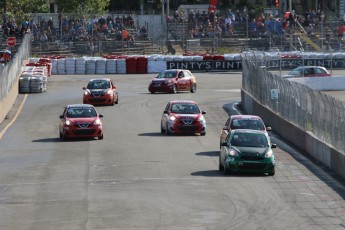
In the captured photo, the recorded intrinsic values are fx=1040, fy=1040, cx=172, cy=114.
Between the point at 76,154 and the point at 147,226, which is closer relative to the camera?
the point at 147,226

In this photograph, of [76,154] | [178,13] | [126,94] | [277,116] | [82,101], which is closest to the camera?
[76,154]

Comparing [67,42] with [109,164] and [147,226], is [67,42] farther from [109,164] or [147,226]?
[147,226]

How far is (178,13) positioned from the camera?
81.0m

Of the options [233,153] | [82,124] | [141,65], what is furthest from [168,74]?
[233,153]

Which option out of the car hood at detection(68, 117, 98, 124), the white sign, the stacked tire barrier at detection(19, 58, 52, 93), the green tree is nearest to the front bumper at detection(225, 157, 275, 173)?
the car hood at detection(68, 117, 98, 124)

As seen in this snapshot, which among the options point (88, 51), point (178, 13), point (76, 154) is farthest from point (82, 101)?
point (178, 13)

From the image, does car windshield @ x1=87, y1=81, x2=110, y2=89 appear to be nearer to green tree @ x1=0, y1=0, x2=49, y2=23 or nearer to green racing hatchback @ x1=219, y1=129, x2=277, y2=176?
green racing hatchback @ x1=219, y1=129, x2=277, y2=176

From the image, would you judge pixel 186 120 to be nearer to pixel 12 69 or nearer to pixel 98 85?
pixel 98 85

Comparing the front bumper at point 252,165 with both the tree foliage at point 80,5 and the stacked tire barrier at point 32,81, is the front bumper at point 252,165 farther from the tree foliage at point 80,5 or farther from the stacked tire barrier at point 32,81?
the tree foliage at point 80,5

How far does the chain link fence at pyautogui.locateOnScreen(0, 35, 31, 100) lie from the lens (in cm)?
4547

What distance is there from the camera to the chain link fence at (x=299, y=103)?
2884 cm

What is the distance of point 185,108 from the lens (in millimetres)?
39031

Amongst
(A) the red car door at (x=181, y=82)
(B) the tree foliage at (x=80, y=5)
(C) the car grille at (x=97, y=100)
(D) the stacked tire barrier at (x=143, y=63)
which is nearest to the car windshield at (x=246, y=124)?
(C) the car grille at (x=97, y=100)

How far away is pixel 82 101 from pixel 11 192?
27033 mm
